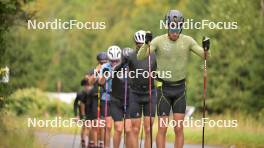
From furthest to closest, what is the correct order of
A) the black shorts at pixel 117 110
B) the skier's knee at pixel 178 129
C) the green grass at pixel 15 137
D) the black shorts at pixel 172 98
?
the green grass at pixel 15 137 → the black shorts at pixel 117 110 → the black shorts at pixel 172 98 → the skier's knee at pixel 178 129

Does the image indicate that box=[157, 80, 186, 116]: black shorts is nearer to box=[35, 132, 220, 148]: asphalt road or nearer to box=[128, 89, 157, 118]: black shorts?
box=[128, 89, 157, 118]: black shorts

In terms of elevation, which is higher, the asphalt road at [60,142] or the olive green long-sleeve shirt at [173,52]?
the olive green long-sleeve shirt at [173,52]

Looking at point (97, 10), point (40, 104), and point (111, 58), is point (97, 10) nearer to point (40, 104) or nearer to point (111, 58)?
point (40, 104)

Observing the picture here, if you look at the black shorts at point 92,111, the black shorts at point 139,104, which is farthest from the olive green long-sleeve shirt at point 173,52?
the black shorts at point 92,111

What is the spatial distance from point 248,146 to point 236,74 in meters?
23.8

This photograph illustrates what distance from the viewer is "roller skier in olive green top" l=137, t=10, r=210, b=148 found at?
48.9 ft

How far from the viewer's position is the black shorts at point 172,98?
1508 cm

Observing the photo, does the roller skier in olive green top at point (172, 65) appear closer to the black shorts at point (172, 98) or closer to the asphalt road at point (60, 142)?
the black shorts at point (172, 98)

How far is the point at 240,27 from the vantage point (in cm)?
4359

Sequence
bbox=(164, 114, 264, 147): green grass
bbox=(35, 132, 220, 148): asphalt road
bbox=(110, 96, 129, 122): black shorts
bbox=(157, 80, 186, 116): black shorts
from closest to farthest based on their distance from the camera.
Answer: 1. bbox=(157, 80, 186, 116): black shorts
2. bbox=(110, 96, 129, 122): black shorts
3. bbox=(35, 132, 220, 148): asphalt road
4. bbox=(164, 114, 264, 147): green grass

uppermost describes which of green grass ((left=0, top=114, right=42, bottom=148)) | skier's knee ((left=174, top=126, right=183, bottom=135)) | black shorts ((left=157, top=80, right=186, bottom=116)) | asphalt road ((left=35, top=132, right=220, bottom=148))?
black shorts ((left=157, top=80, right=186, bottom=116))

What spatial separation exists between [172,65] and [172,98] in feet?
1.89

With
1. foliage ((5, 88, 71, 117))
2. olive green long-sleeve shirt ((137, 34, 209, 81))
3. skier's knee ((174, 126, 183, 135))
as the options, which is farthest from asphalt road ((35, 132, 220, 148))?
foliage ((5, 88, 71, 117))

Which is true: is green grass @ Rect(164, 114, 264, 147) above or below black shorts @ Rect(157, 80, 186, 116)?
below
